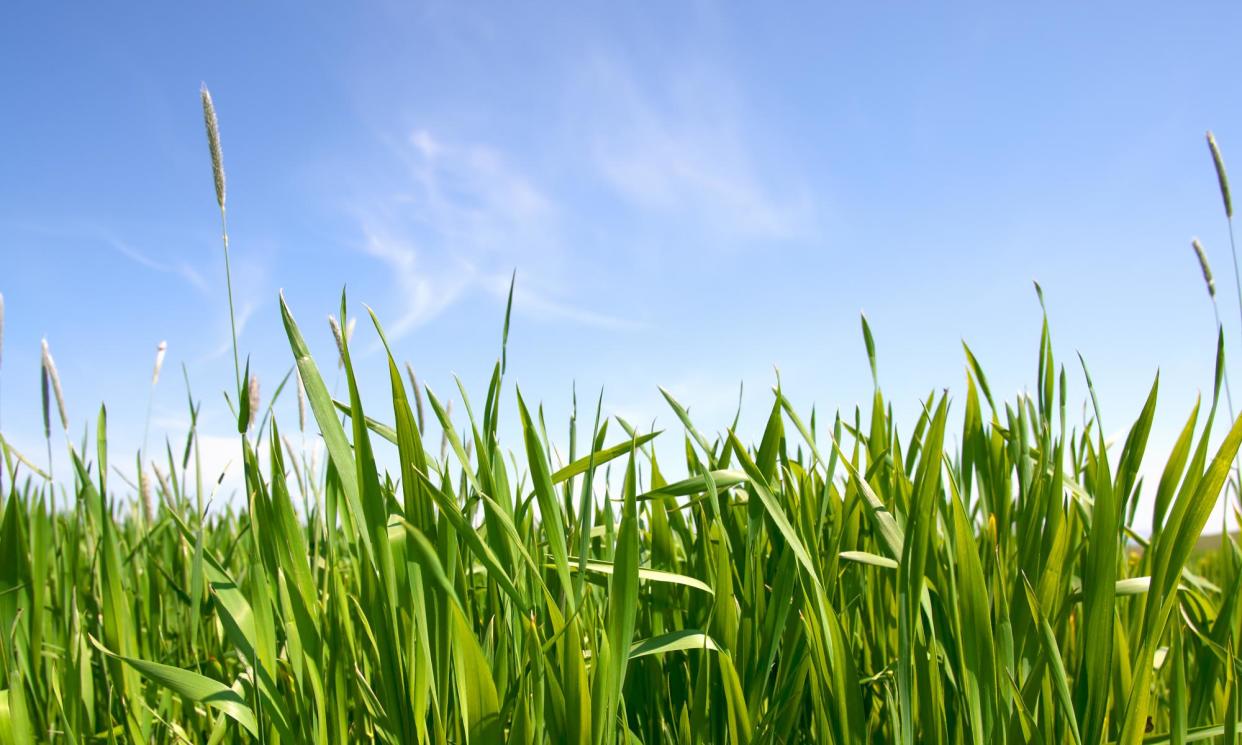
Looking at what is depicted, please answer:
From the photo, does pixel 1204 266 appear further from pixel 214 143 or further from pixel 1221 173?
pixel 214 143

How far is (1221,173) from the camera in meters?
1.92

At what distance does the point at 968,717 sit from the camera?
2.92 feet

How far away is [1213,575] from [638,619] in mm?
4172

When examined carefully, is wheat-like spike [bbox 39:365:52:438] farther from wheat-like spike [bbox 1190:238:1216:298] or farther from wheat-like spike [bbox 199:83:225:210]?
wheat-like spike [bbox 1190:238:1216:298]

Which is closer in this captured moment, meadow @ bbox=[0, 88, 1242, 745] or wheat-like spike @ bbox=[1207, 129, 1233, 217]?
meadow @ bbox=[0, 88, 1242, 745]

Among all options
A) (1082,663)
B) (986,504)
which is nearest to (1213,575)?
(986,504)

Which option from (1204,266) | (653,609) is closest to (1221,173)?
(1204,266)

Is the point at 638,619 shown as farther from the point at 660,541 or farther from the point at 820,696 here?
the point at 820,696

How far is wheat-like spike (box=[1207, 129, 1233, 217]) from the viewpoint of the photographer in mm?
1867

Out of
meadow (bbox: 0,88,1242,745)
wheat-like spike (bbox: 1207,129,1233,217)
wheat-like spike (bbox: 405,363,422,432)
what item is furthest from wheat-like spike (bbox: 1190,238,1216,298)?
wheat-like spike (bbox: 405,363,422,432)

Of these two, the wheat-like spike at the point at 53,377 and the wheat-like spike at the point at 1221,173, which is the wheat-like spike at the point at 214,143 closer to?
the wheat-like spike at the point at 53,377

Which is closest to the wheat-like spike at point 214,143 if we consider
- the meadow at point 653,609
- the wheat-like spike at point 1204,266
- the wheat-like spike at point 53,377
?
the meadow at point 653,609

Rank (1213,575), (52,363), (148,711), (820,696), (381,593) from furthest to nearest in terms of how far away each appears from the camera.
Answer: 1. (1213,575)
2. (52,363)
3. (148,711)
4. (820,696)
5. (381,593)

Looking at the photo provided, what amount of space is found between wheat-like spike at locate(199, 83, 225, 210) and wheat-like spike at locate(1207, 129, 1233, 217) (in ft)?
6.98
